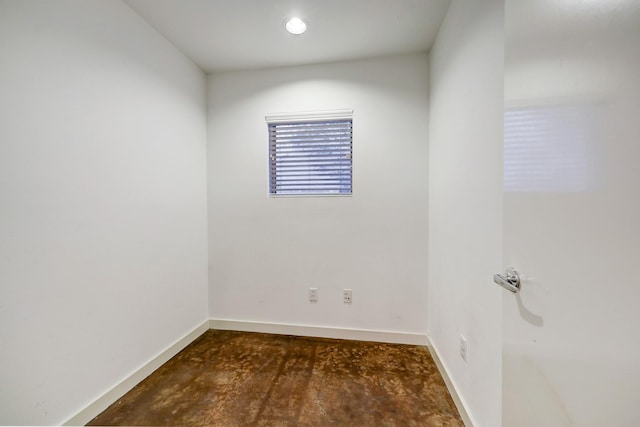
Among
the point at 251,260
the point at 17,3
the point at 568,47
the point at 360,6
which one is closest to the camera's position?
the point at 568,47

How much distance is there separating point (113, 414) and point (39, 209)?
4.01 feet

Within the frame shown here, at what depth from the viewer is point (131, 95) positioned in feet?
5.21

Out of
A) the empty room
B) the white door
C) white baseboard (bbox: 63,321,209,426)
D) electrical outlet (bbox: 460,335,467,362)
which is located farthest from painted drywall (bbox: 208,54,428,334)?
the white door

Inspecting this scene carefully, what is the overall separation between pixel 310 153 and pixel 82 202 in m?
1.68

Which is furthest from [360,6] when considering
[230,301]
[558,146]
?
[230,301]

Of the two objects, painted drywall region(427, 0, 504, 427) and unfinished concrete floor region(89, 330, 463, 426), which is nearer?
painted drywall region(427, 0, 504, 427)

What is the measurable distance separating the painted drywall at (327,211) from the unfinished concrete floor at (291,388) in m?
0.33

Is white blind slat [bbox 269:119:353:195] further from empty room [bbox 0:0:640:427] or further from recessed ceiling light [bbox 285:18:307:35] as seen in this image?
recessed ceiling light [bbox 285:18:307:35]

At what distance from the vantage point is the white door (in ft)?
1.34

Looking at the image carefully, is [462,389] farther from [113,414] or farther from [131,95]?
[131,95]

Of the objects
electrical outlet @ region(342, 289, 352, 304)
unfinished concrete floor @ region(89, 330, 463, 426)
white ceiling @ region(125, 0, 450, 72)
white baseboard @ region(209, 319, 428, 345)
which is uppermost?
white ceiling @ region(125, 0, 450, 72)

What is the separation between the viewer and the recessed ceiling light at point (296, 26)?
1680mm

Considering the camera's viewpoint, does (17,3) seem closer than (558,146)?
No

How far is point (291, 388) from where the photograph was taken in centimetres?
156
